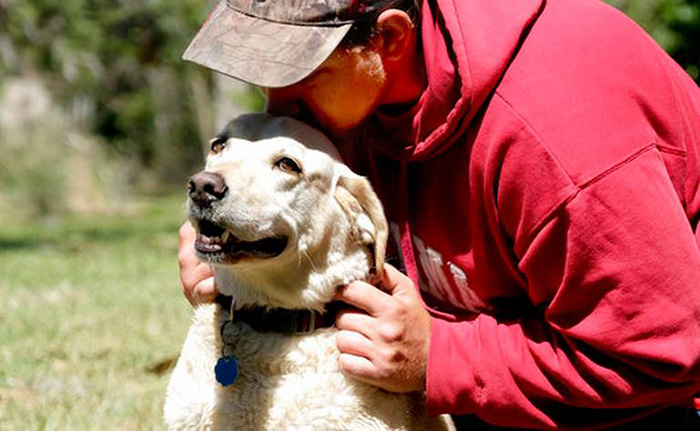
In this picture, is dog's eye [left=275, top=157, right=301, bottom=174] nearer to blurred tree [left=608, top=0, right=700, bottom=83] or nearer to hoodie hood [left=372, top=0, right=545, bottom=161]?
hoodie hood [left=372, top=0, right=545, bottom=161]

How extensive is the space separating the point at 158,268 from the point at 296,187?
611cm

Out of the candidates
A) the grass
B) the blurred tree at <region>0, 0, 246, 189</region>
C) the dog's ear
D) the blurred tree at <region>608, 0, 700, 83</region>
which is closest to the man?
the dog's ear

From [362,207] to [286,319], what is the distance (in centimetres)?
36

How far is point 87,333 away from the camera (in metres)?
5.49

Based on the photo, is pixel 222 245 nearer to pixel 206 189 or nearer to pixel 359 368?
pixel 206 189

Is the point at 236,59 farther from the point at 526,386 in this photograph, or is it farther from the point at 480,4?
the point at 526,386

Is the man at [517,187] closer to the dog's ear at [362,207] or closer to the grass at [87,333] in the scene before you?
the dog's ear at [362,207]

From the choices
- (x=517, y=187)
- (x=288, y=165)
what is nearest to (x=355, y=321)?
(x=288, y=165)

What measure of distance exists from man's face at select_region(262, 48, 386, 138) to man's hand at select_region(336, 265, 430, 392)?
1.49 ft

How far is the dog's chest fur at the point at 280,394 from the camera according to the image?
266 centimetres

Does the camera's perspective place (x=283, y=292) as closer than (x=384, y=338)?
No

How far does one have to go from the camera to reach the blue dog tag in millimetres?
2652

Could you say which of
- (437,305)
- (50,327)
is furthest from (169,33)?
(437,305)

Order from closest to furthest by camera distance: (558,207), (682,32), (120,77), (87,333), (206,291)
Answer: (558,207)
(206,291)
(682,32)
(87,333)
(120,77)
